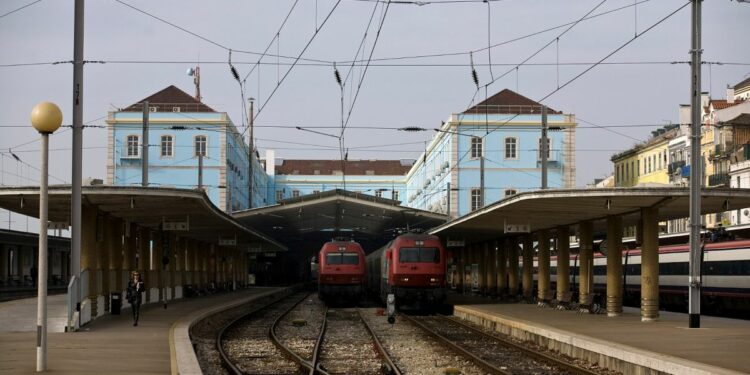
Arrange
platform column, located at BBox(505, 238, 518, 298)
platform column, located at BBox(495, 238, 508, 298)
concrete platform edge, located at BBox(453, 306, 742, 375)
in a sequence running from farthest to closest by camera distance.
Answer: platform column, located at BBox(495, 238, 508, 298) < platform column, located at BBox(505, 238, 518, 298) < concrete platform edge, located at BBox(453, 306, 742, 375)

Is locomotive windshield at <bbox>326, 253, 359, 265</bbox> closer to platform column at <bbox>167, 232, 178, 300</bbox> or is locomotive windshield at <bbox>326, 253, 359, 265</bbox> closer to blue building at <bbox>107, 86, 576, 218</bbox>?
platform column at <bbox>167, 232, 178, 300</bbox>

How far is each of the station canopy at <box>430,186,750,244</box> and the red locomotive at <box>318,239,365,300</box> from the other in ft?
35.0

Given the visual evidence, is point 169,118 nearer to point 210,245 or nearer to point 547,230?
point 210,245

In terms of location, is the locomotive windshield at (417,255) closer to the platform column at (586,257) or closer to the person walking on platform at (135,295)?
the platform column at (586,257)

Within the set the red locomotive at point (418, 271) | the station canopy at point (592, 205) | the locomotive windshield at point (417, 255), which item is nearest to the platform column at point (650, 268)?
the station canopy at point (592, 205)

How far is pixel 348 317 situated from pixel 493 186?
43.6 meters

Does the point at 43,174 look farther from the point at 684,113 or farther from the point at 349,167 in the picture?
the point at 349,167

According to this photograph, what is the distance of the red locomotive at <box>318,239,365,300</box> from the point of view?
4762cm

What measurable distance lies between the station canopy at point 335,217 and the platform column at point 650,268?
814 inches

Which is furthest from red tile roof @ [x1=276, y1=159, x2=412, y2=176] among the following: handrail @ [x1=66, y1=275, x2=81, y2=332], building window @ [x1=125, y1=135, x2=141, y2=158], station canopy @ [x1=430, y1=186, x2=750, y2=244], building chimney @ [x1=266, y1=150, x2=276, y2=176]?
handrail @ [x1=66, y1=275, x2=81, y2=332]

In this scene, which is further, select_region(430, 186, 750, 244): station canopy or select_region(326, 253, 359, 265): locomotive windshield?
select_region(326, 253, 359, 265): locomotive windshield

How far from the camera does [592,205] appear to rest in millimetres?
28266

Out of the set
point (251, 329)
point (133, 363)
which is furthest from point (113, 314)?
point (133, 363)

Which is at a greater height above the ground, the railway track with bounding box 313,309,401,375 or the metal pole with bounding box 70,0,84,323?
the metal pole with bounding box 70,0,84,323
